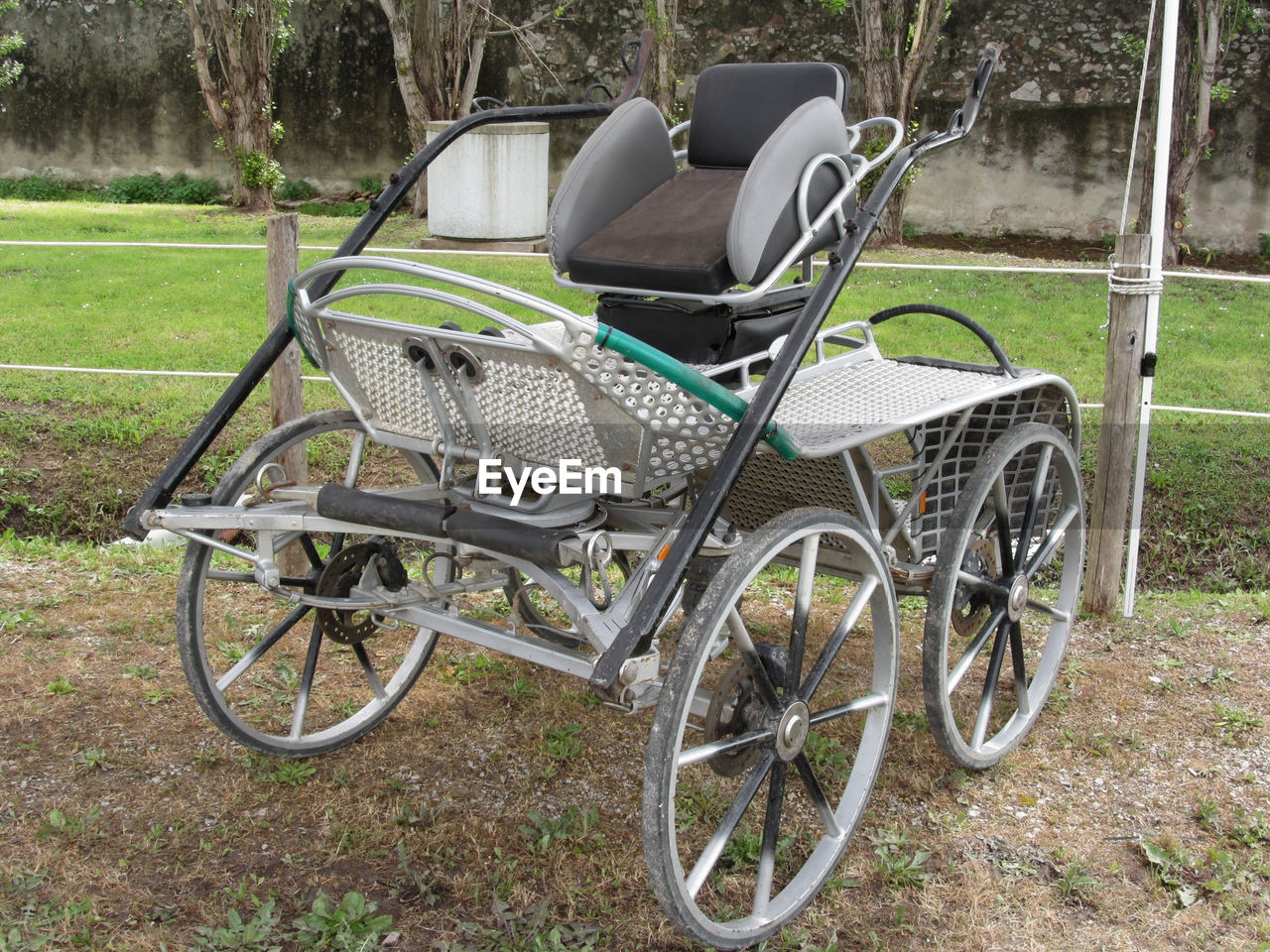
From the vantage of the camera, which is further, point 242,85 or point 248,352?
point 242,85

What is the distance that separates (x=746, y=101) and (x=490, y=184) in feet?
21.5

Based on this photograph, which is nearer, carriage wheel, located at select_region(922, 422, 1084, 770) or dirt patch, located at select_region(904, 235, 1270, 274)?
carriage wheel, located at select_region(922, 422, 1084, 770)

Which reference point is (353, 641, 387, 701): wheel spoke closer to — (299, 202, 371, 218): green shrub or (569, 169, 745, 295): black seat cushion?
(569, 169, 745, 295): black seat cushion

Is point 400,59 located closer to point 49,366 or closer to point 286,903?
point 49,366

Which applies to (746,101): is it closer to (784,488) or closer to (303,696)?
(784,488)

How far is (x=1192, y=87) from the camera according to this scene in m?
8.28

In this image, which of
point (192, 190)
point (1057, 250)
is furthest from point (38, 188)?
point (1057, 250)

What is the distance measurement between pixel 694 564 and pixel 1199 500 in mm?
3219

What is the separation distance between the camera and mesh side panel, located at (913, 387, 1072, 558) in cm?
300

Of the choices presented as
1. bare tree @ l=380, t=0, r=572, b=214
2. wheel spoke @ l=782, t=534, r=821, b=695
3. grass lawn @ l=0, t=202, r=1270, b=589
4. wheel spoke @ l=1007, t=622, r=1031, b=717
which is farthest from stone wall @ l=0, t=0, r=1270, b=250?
wheel spoke @ l=782, t=534, r=821, b=695

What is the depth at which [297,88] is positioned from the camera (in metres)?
12.2

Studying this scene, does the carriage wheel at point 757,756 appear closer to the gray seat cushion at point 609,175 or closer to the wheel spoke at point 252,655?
the gray seat cushion at point 609,175

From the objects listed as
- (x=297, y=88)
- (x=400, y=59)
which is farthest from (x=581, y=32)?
(x=297, y=88)

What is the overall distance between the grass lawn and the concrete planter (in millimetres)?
512
